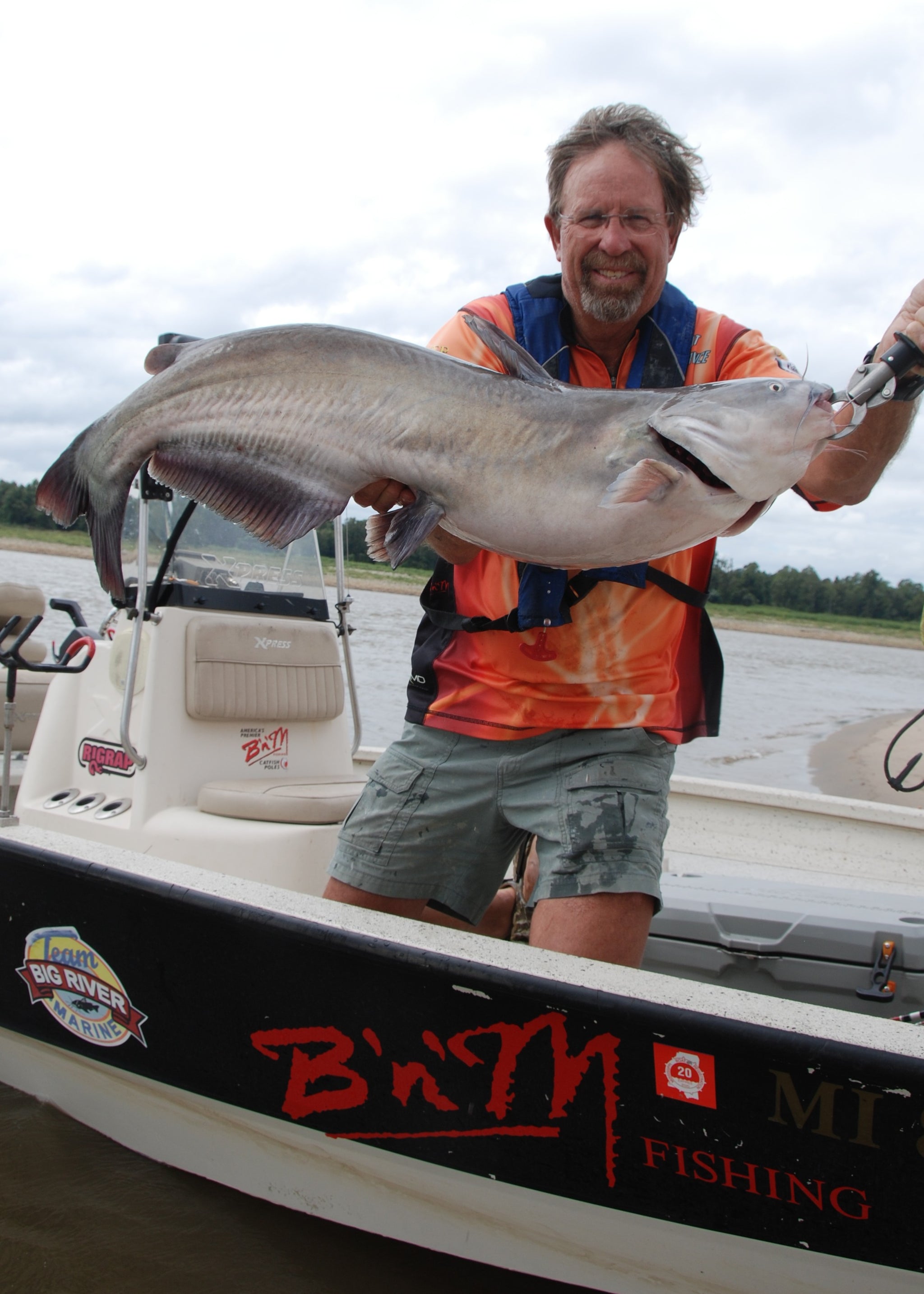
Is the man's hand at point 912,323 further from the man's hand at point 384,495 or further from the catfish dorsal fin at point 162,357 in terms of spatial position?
the catfish dorsal fin at point 162,357

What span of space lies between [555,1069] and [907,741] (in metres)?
17.5

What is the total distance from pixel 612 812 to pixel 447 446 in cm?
100

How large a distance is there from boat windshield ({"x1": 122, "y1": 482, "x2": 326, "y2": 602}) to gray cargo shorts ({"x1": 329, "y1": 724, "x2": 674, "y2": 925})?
1361 millimetres

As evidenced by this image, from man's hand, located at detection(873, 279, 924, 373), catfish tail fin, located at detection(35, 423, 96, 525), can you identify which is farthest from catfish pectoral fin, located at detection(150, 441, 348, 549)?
man's hand, located at detection(873, 279, 924, 373)

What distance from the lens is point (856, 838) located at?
4676 mm

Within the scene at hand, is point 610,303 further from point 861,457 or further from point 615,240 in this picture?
point 861,457

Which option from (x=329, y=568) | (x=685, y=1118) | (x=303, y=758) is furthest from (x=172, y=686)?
(x=685, y=1118)

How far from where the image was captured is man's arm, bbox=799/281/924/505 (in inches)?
85.5

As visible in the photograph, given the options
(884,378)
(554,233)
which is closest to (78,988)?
(554,233)

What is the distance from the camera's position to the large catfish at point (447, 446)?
1792 mm

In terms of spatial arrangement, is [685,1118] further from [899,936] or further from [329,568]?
[329,568]

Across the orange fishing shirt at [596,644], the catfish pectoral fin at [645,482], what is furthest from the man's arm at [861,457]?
the catfish pectoral fin at [645,482]

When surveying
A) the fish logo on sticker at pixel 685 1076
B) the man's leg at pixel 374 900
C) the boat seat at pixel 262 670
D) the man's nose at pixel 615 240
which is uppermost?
the man's nose at pixel 615 240

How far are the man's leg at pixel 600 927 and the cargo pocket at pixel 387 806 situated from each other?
47 centimetres
